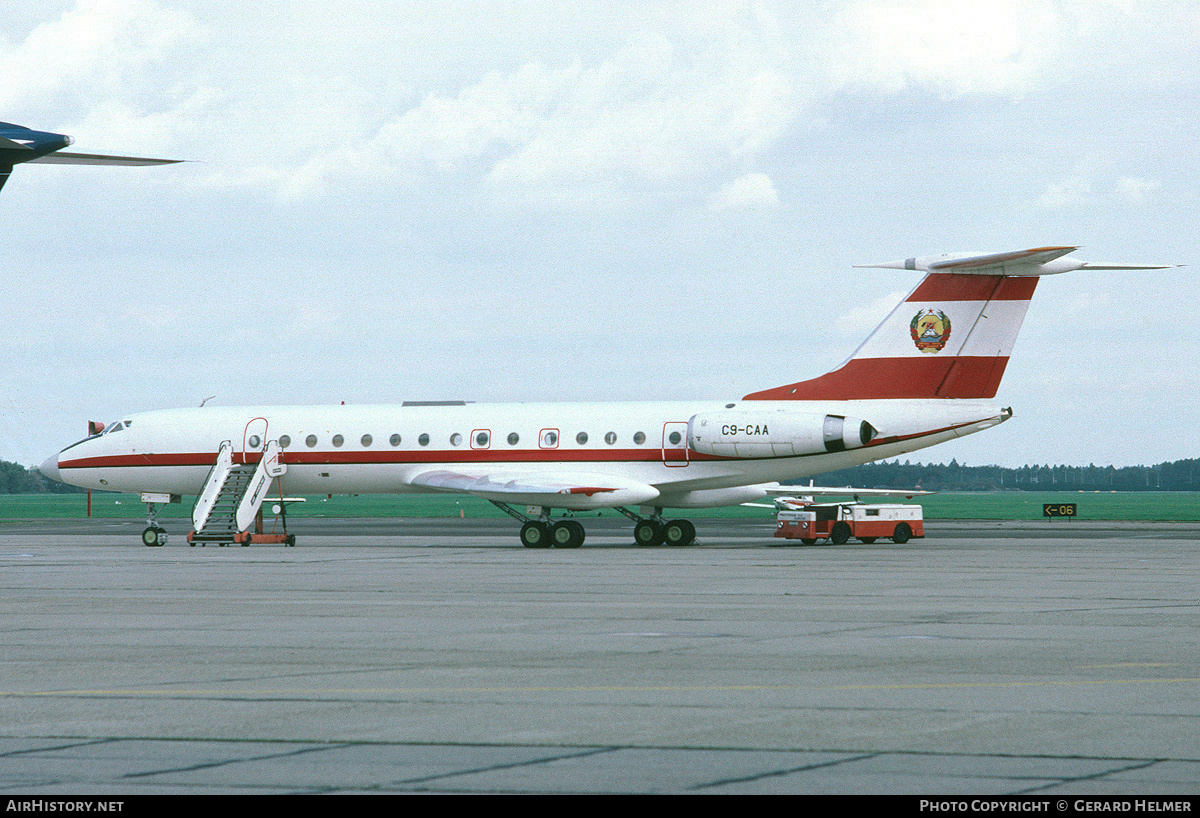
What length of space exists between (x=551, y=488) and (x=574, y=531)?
154cm

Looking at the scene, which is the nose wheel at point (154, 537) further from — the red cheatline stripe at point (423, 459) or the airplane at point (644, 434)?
the red cheatline stripe at point (423, 459)

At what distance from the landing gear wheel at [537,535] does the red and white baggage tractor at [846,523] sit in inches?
268

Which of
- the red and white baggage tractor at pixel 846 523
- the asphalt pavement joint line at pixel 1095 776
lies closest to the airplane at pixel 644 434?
the red and white baggage tractor at pixel 846 523

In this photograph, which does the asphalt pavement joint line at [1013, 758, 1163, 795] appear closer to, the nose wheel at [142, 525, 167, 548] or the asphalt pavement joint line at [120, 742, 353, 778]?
the asphalt pavement joint line at [120, 742, 353, 778]

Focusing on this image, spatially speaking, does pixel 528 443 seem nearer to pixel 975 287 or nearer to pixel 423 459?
pixel 423 459

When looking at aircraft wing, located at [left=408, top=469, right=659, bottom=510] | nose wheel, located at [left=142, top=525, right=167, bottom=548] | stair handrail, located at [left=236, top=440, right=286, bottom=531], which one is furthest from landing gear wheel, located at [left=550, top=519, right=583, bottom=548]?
nose wheel, located at [left=142, top=525, right=167, bottom=548]

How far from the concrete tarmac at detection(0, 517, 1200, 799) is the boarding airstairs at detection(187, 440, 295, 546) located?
50.9ft

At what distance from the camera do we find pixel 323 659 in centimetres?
1240

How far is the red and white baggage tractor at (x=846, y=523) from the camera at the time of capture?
39375 mm

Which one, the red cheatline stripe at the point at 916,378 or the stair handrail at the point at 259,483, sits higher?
the red cheatline stripe at the point at 916,378

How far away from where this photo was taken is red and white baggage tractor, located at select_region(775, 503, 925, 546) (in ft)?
129
